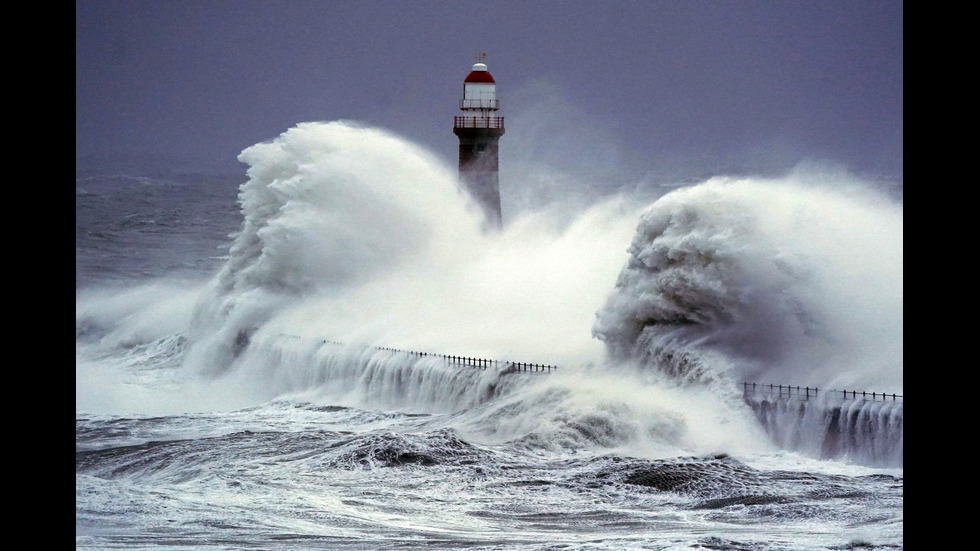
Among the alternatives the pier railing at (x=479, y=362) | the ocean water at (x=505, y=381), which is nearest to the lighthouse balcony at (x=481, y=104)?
the ocean water at (x=505, y=381)

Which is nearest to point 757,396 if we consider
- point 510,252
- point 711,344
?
point 711,344

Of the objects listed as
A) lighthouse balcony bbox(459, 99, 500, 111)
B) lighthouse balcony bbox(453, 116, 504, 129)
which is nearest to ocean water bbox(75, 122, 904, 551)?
lighthouse balcony bbox(453, 116, 504, 129)

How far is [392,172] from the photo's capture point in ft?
90.7

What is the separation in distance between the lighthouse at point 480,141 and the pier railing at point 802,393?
15.2m

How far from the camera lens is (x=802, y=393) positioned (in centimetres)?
1291

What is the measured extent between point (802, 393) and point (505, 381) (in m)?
4.47

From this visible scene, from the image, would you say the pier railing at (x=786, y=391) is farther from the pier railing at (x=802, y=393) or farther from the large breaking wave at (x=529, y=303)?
the large breaking wave at (x=529, y=303)

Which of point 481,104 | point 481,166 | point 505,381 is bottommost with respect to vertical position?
point 505,381

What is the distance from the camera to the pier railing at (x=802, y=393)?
12242 mm

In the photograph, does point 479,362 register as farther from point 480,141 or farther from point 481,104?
point 481,104

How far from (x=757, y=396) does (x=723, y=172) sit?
5320 cm

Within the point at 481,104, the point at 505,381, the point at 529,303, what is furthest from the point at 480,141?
the point at 505,381

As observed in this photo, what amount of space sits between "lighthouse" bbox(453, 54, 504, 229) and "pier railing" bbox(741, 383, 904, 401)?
49.7 ft
